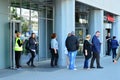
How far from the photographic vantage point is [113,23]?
119 ft

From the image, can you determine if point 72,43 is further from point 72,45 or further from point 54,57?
point 54,57

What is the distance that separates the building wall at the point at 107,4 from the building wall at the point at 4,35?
6348 millimetres

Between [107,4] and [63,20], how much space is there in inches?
445

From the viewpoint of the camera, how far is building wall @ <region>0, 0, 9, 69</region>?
18.2m

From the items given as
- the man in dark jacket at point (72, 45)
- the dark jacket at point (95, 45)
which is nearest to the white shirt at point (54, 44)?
the man in dark jacket at point (72, 45)

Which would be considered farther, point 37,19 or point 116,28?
point 116,28

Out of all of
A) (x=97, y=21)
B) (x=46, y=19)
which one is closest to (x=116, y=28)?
(x=97, y=21)

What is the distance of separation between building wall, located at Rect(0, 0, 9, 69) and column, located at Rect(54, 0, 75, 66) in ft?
10.4

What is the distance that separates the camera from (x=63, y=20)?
67.6 ft

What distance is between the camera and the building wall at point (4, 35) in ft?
59.6

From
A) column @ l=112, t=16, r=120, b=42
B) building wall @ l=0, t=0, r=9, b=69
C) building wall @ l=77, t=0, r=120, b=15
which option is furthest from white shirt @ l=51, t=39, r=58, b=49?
column @ l=112, t=16, r=120, b=42

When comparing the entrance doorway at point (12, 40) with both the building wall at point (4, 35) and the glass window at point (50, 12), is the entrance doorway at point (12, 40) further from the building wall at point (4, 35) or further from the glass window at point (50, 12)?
the glass window at point (50, 12)

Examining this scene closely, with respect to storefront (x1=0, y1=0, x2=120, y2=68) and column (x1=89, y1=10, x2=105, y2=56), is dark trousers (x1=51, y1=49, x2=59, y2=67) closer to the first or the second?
storefront (x1=0, y1=0, x2=120, y2=68)

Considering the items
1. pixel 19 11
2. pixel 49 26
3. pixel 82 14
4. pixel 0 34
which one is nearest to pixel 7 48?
pixel 0 34
